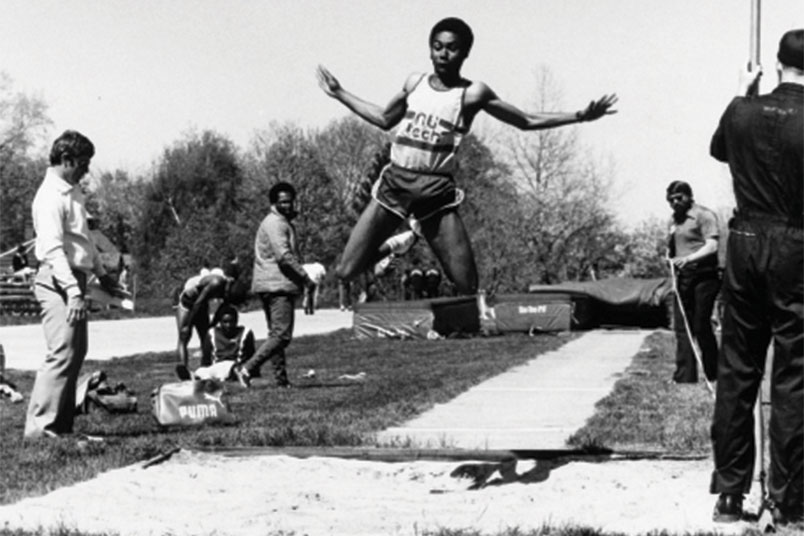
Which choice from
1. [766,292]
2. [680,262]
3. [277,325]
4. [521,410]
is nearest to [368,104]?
[766,292]

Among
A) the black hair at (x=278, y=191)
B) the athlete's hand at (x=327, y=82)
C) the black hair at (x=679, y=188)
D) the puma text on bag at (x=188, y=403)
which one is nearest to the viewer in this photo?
the athlete's hand at (x=327, y=82)

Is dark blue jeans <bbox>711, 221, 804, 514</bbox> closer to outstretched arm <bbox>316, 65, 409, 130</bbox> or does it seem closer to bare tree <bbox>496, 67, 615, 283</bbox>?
outstretched arm <bbox>316, 65, 409, 130</bbox>

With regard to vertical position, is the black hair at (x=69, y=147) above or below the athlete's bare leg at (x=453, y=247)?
above

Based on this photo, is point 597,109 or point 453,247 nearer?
point 597,109

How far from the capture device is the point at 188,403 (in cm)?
1002

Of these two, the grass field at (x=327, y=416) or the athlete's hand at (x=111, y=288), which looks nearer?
the grass field at (x=327, y=416)

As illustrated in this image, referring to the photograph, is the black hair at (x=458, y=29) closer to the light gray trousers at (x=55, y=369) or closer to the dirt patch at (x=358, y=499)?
the dirt patch at (x=358, y=499)

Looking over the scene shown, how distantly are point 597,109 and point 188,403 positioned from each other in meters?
4.32

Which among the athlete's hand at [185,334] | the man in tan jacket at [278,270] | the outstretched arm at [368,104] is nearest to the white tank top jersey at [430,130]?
the outstretched arm at [368,104]

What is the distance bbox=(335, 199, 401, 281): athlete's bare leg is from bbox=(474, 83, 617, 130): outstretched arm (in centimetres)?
89

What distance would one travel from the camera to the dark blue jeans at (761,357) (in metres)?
6.39

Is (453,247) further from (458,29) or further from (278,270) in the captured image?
(278,270)

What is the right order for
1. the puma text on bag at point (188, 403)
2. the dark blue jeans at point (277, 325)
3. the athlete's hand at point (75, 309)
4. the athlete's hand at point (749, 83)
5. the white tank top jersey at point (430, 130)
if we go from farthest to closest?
the dark blue jeans at point (277, 325), the puma text on bag at point (188, 403), the athlete's hand at point (75, 309), the white tank top jersey at point (430, 130), the athlete's hand at point (749, 83)

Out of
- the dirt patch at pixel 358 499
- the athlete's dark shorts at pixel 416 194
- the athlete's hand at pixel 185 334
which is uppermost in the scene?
the athlete's dark shorts at pixel 416 194
